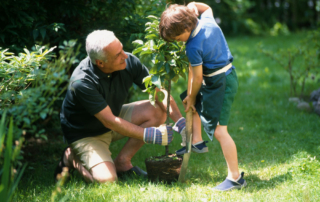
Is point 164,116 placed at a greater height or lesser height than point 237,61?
greater

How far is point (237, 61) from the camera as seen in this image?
6.89 meters

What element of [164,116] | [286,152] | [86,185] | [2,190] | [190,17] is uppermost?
[190,17]

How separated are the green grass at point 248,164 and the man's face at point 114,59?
0.94 metres

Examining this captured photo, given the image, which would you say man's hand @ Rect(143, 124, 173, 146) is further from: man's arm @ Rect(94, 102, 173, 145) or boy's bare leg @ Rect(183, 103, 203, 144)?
boy's bare leg @ Rect(183, 103, 203, 144)

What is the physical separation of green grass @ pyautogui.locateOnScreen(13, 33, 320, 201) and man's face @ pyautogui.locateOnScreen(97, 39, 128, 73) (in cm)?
94

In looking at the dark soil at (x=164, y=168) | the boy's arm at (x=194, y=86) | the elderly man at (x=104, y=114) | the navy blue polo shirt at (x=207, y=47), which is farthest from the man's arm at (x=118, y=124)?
the navy blue polo shirt at (x=207, y=47)

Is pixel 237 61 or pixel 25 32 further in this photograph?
pixel 237 61

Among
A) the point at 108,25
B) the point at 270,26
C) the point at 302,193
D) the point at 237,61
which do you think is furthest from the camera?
the point at 270,26

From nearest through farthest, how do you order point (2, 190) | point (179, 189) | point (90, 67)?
1. point (2, 190)
2. point (179, 189)
3. point (90, 67)

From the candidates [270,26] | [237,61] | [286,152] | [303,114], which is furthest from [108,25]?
[270,26]

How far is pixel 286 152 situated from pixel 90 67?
204 cm

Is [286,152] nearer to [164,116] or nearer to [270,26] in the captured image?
[164,116]

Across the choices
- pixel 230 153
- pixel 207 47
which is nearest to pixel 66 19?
pixel 207 47

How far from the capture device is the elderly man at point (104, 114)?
261 centimetres
